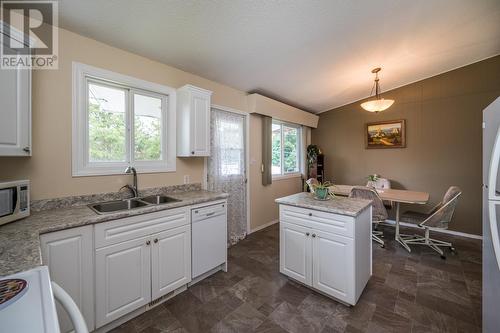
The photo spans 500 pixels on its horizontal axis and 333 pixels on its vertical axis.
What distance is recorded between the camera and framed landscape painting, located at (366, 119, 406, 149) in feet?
13.5

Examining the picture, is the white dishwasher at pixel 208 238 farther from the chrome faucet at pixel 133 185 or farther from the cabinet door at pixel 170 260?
the chrome faucet at pixel 133 185

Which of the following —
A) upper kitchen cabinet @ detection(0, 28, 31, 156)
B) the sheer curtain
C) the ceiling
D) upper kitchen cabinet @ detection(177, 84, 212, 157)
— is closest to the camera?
upper kitchen cabinet @ detection(0, 28, 31, 156)

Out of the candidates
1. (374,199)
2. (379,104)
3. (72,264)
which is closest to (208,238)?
(72,264)

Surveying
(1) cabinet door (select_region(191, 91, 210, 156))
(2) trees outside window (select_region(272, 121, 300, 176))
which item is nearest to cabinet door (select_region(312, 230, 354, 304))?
(1) cabinet door (select_region(191, 91, 210, 156))

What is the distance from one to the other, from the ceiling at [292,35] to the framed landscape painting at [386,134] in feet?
3.39

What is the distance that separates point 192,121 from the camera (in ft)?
8.16

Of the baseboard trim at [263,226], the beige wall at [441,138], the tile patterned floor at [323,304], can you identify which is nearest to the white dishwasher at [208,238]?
the tile patterned floor at [323,304]

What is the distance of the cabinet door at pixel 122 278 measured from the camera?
1557mm

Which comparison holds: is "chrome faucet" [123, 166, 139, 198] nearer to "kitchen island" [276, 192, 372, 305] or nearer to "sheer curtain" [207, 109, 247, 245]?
"sheer curtain" [207, 109, 247, 245]

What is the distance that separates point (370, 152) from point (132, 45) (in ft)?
15.3

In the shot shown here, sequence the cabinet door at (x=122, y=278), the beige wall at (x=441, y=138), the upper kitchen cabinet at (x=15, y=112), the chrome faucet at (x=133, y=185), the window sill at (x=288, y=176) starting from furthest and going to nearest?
the window sill at (x=288, y=176) < the beige wall at (x=441, y=138) < the chrome faucet at (x=133, y=185) < the cabinet door at (x=122, y=278) < the upper kitchen cabinet at (x=15, y=112)

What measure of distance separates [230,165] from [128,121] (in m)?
1.54

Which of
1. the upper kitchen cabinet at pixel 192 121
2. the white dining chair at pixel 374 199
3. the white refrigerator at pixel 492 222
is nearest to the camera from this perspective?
the white refrigerator at pixel 492 222

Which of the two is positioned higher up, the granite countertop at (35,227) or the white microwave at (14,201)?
the white microwave at (14,201)
